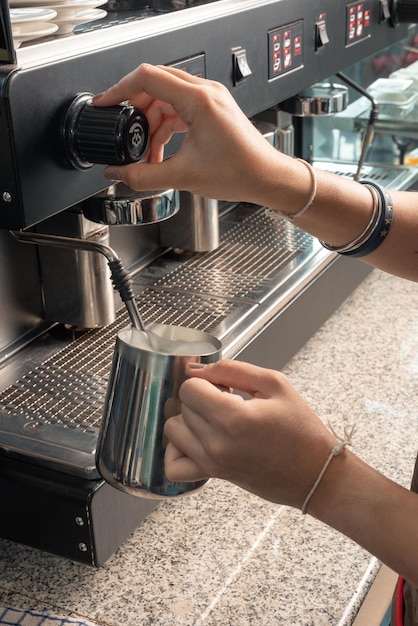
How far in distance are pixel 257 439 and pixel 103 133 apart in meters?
0.30

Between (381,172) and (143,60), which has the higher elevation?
(143,60)

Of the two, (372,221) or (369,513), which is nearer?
(369,513)

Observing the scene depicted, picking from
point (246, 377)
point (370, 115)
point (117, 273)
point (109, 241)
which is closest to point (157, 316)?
point (109, 241)

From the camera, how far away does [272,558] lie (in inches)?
36.3

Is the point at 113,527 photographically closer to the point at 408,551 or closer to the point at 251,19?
the point at 408,551

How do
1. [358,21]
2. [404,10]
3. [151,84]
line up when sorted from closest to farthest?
[151,84], [358,21], [404,10]

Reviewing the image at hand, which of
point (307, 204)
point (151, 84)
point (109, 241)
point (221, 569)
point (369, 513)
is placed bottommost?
point (221, 569)

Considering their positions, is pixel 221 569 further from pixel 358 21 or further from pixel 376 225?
pixel 358 21

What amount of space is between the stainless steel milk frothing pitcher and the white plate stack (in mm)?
290

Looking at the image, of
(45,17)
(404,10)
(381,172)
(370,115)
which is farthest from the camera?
(381,172)

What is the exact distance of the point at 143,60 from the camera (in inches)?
33.4

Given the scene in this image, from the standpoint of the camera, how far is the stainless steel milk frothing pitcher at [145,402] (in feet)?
2.13

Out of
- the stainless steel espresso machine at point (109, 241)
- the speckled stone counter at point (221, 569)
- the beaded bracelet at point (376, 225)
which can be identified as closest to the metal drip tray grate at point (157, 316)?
the stainless steel espresso machine at point (109, 241)

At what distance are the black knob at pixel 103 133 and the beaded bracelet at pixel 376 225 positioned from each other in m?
0.21
